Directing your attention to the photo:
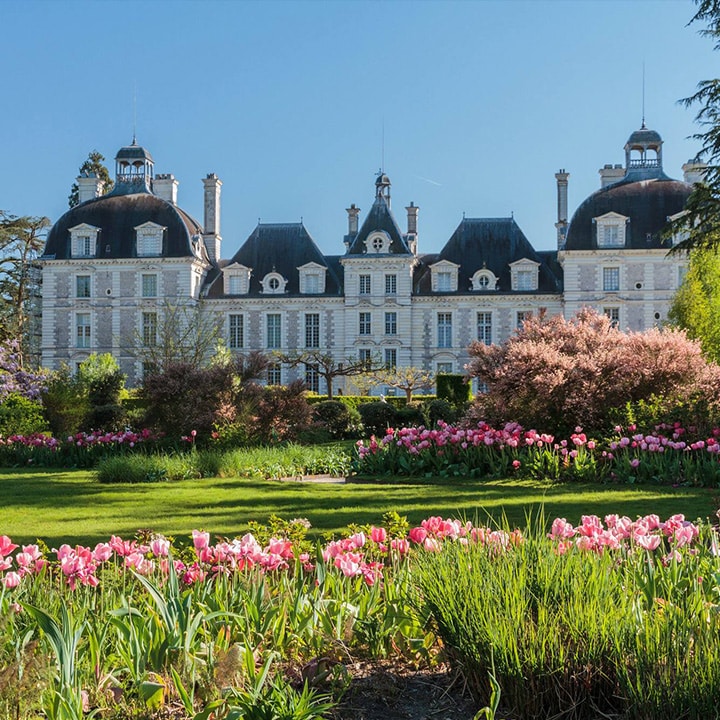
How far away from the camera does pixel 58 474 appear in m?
11.8

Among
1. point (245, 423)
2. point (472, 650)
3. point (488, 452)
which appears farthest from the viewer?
point (245, 423)

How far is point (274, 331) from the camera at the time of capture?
40.8 meters

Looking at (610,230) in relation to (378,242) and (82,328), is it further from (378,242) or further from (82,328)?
(82,328)

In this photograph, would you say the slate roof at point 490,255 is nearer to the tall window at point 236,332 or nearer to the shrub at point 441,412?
the tall window at point 236,332

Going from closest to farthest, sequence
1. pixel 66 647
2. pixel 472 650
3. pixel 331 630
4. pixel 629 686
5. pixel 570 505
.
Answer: pixel 629 686 < pixel 66 647 < pixel 472 650 < pixel 331 630 < pixel 570 505

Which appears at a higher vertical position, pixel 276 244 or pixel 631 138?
pixel 631 138

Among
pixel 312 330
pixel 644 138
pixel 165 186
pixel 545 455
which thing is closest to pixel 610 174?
pixel 644 138

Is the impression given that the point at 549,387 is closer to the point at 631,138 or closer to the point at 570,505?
the point at 570,505

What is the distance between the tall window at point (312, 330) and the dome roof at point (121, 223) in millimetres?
6697

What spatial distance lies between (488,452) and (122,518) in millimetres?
4536

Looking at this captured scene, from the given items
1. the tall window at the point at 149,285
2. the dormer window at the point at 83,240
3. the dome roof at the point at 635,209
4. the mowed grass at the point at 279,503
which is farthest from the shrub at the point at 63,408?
the dome roof at the point at 635,209

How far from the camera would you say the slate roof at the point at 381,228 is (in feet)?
129

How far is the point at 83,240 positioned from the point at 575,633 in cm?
4174

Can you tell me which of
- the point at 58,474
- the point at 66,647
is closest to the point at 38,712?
the point at 66,647
